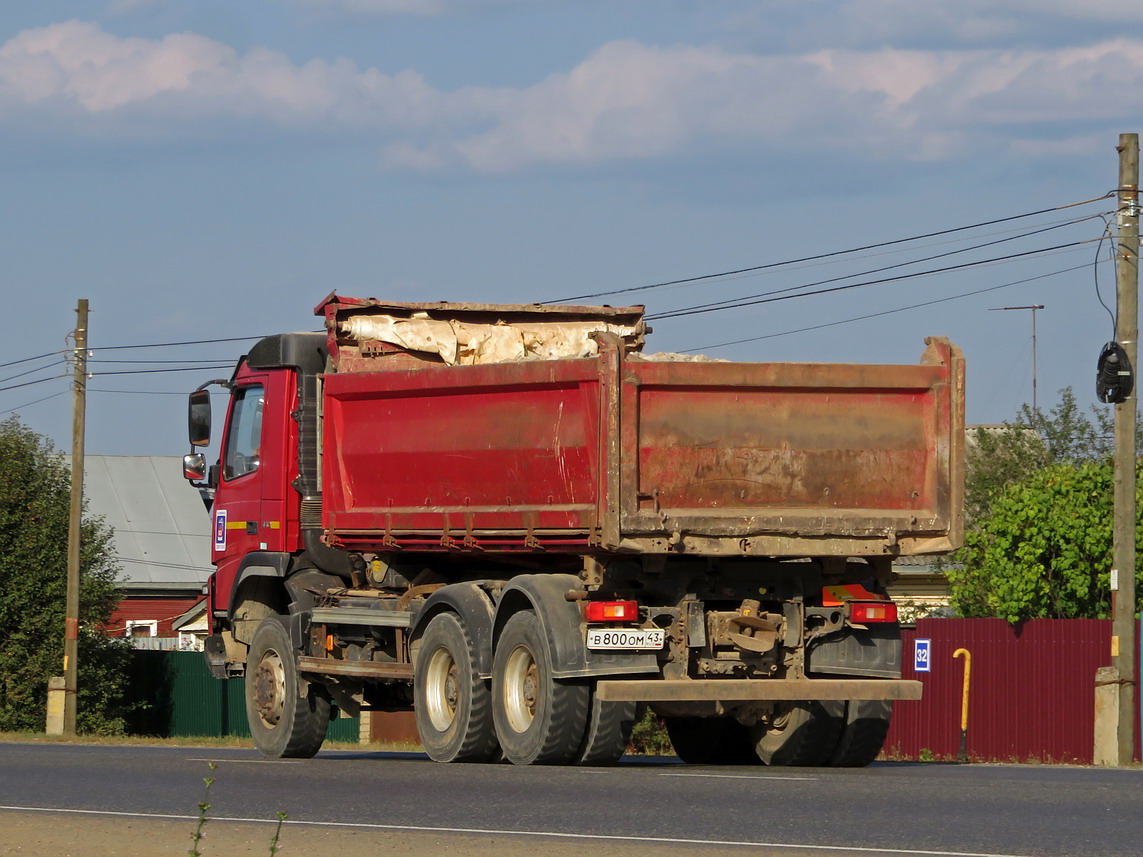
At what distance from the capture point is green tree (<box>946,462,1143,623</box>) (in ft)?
88.8

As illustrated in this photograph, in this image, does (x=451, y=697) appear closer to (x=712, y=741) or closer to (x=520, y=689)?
(x=520, y=689)

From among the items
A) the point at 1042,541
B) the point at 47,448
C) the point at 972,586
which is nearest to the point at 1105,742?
the point at 1042,541

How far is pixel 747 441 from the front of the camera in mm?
13133

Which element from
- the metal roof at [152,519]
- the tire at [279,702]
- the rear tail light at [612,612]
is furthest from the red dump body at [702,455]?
the metal roof at [152,519]

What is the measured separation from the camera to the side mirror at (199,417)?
56.4ft

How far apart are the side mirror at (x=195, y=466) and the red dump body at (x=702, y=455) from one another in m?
Answer: 4.20

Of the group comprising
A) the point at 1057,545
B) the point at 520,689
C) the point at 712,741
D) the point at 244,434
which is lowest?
the point at 712,741

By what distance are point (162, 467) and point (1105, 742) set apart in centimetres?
4462

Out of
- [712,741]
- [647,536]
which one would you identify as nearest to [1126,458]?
[712,741]

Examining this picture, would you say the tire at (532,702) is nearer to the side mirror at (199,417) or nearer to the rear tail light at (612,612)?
the rear tail light at (612,612)

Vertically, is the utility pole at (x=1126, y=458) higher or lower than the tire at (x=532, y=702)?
higher

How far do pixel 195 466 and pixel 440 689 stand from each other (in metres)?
4.45

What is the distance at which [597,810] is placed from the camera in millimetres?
9930

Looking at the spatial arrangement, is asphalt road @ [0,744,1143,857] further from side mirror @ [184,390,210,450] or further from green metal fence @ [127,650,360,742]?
green metal fence @ [127,650,360,742]
